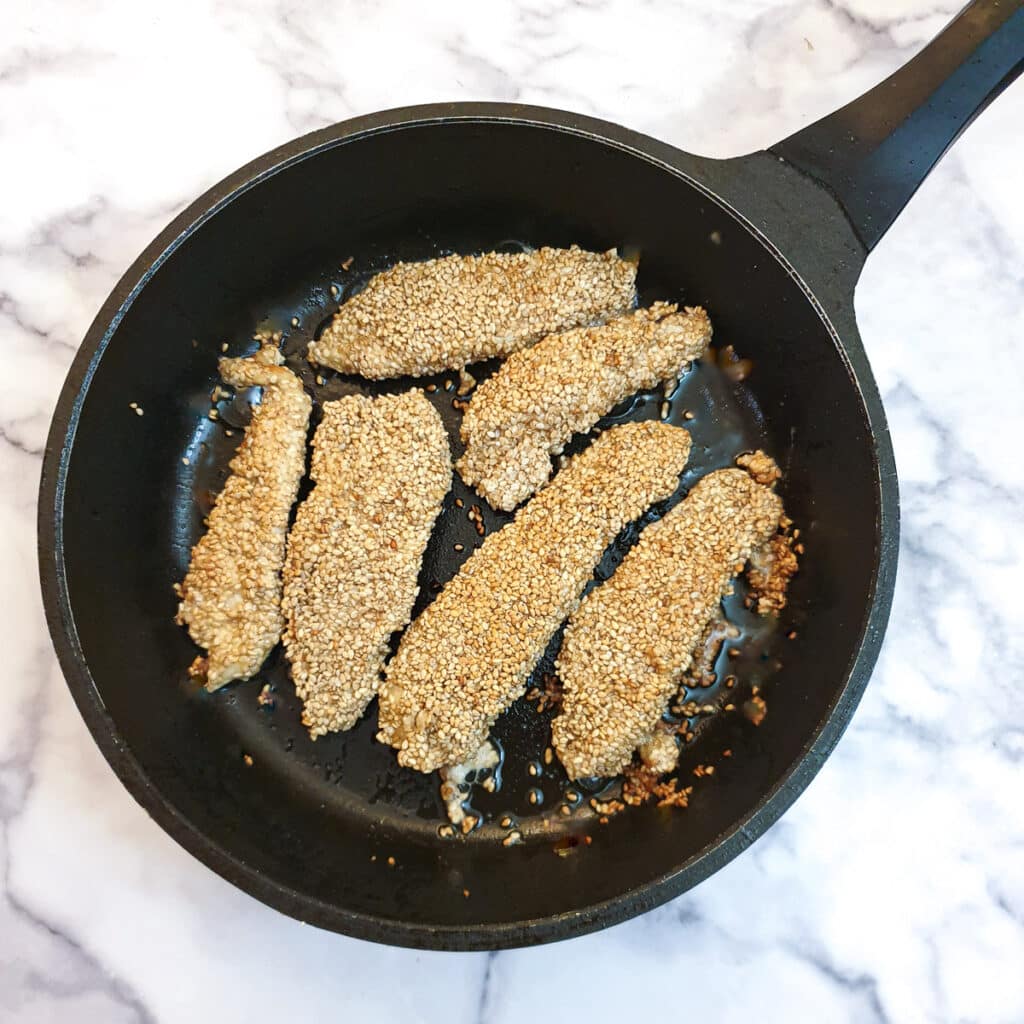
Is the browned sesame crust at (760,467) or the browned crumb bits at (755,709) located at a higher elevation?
the browned sesame crust at (760,467)

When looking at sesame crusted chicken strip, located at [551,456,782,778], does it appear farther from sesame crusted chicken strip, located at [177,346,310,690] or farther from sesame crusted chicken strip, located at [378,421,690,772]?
sesame crusted chicken strip, located at [177,346,310,690]

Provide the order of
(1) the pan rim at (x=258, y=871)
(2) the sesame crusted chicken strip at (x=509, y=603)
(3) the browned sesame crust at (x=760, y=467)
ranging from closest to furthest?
(1) the pan rim at (x=258, y=871) < (2) the sesame crusted chicken strip at (x=509, y=603) < (3) the browned sesame crust at (x=760, y=467)

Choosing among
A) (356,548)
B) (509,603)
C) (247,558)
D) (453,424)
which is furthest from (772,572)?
(247,558)

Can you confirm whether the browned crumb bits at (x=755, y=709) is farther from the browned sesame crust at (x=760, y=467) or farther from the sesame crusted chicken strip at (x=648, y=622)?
the browned sesame crust at (x=760, y=467)

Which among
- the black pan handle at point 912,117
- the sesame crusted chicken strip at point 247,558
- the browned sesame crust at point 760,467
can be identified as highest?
the black pan handle at point 912,117

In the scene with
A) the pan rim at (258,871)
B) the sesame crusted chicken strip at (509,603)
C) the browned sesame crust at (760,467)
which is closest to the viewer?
the pan rim at (258,871)

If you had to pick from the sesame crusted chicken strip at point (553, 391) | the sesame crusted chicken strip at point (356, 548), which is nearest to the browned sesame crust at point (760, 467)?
the sesame crusted chicken strip at point (553, 391)
